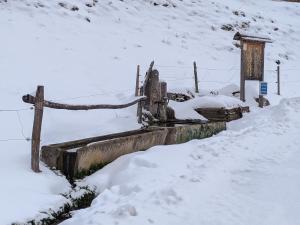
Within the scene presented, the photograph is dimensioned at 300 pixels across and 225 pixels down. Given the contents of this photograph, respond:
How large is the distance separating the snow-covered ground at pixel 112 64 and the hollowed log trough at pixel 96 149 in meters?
0.24

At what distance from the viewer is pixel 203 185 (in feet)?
17.2

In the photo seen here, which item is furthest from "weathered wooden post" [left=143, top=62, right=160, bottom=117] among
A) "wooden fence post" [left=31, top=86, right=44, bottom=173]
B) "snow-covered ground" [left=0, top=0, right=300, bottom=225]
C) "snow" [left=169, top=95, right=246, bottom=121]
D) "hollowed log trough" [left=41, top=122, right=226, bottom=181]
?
"wooden fence post" [left=31, top=86, right=44, bottom=173]

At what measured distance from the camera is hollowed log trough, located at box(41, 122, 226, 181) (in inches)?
228

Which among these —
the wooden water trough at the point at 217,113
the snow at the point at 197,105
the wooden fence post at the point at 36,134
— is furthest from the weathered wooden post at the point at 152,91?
the wooden fence post at the point at 36,134

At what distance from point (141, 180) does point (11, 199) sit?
149cm

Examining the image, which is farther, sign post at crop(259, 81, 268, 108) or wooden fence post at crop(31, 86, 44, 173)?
sign post at crop(259, 81, 268, 108)

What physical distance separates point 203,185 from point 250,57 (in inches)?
364

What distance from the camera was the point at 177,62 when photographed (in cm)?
1783

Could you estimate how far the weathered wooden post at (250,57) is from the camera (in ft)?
44.2

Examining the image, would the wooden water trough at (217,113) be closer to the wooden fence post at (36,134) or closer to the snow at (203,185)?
the snow at (203,185)

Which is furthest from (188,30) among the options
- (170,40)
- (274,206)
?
(274,206)

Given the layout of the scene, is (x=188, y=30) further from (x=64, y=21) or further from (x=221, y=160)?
(x=221, y=160)

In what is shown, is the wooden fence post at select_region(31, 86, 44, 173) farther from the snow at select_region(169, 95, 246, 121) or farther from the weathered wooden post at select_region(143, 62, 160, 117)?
the snow at select_region(169, 95, 246, 121)

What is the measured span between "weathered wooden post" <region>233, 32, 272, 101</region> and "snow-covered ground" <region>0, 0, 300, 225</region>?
4.84ft
